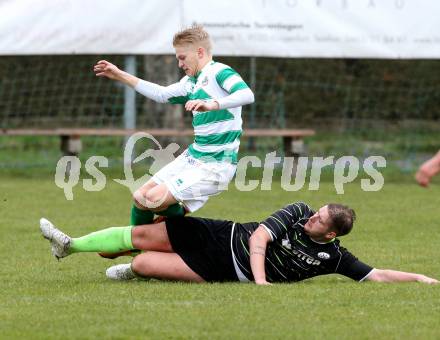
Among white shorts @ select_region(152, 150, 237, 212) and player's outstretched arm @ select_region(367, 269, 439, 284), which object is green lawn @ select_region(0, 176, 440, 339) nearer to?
player's outstretched arm @ select_region(367, 269, 439, 284)

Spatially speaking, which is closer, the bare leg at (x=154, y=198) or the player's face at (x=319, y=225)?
the player's face at (x=319, y=225)

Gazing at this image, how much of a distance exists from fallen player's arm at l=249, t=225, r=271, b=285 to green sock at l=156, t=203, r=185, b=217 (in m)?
0.78

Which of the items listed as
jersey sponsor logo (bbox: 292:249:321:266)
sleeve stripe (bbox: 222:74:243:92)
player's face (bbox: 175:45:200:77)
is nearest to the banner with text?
player's face (bbox: 175:45:200:77)

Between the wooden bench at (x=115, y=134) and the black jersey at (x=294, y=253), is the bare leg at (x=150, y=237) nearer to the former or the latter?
the black jersey at (x=294, y=253)

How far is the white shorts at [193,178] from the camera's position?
7586 millimetres

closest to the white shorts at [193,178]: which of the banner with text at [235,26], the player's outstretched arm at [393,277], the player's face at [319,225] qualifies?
the player's face at [319,225]

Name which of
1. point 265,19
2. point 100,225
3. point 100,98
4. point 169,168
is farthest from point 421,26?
point 169,168

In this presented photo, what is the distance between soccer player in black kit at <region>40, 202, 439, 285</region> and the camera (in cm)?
707

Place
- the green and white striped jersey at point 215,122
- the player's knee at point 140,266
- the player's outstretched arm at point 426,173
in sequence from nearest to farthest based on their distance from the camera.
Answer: the player's outstretched arm at point 426,173 → the player's knee at point 140,266 → the green and white striped jersey at point 215,122

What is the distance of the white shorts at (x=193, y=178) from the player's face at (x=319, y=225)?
0.93 metres

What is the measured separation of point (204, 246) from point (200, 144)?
0.90 m

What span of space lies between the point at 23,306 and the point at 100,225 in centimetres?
444

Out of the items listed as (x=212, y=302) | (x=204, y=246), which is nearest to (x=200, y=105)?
(x=204, y=246)

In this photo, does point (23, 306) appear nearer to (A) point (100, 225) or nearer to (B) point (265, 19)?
(A) point (100, 225)
